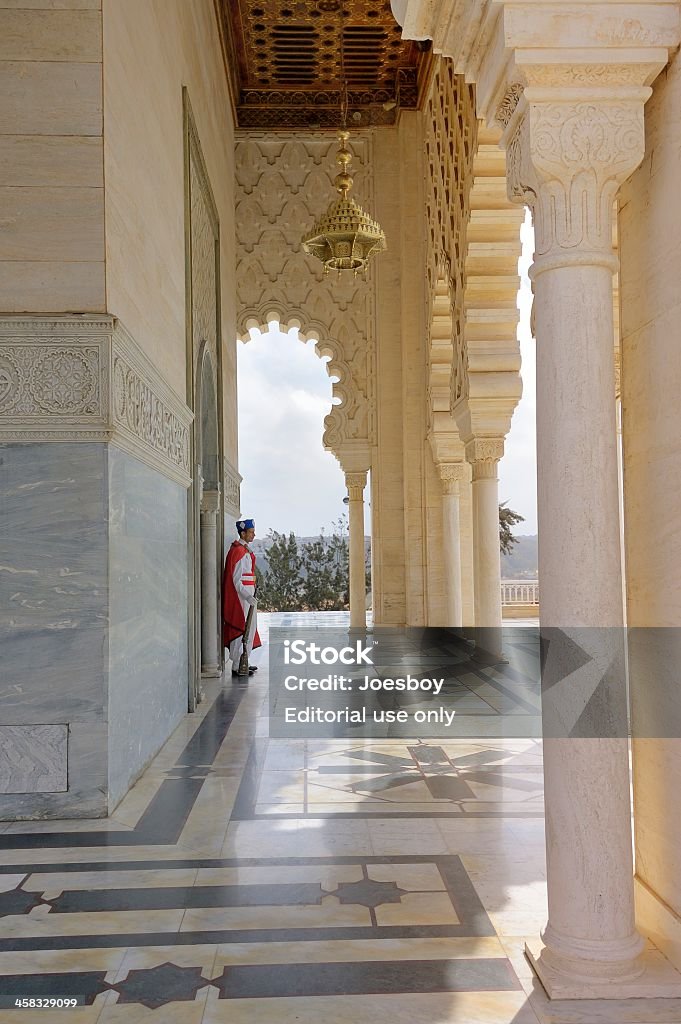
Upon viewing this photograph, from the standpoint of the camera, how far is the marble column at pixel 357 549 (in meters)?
10.7

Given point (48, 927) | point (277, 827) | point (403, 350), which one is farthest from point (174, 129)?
point (403, 350)

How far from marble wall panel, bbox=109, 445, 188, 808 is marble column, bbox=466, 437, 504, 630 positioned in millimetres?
2621

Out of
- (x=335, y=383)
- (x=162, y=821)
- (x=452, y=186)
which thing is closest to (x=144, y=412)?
(x=162, y=821)

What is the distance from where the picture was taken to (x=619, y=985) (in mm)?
2012

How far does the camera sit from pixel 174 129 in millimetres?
5453

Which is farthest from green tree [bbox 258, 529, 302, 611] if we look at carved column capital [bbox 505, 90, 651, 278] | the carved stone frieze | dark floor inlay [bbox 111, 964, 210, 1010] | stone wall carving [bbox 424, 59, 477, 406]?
carved column capital [bbox 505, 90, 651, 278]

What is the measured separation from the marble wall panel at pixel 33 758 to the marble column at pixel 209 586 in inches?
148

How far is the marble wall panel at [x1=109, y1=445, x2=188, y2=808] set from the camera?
360cm

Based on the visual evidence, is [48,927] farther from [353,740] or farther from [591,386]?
[353,740]

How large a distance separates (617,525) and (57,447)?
2135 mm

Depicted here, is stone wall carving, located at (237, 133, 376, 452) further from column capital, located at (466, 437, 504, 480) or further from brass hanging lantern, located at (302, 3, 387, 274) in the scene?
column capital, located at (466, 437, 504, 480)

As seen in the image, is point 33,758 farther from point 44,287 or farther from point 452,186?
point 452,186

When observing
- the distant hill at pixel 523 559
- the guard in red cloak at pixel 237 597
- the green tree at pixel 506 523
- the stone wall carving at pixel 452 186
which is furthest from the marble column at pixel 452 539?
the distant hill at pixel 523 559

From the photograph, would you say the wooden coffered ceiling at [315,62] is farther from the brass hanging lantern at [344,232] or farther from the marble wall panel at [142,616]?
the marble wall panel at [142,616]
